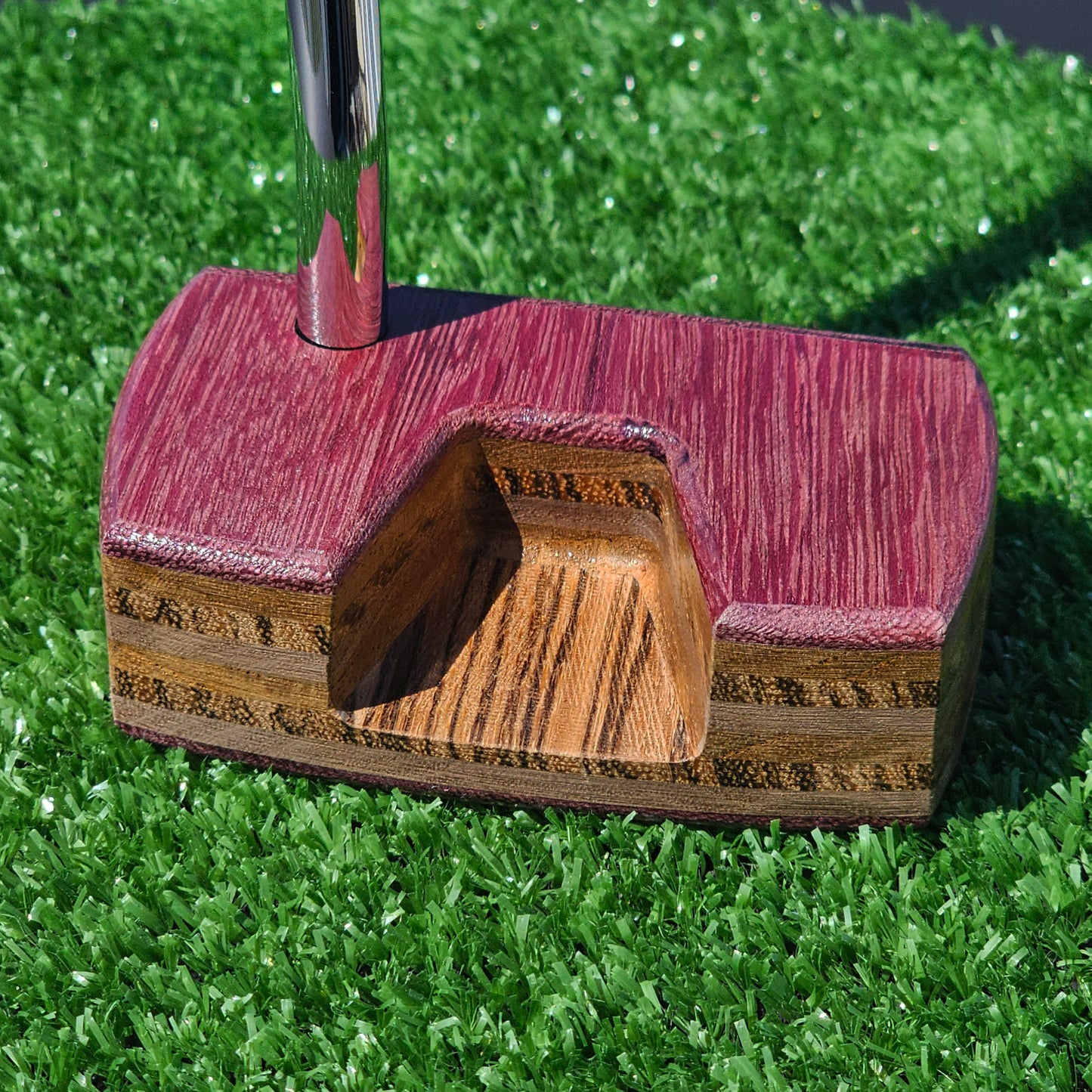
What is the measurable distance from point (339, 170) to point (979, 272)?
115 centimetres

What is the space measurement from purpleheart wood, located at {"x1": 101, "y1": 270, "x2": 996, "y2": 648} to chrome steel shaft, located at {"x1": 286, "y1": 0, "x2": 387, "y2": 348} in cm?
4

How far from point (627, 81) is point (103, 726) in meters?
1.53

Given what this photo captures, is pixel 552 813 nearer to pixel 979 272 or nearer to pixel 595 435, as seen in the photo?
pixel 595 435

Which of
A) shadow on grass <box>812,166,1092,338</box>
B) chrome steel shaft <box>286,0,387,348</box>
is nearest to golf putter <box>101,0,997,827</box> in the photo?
chrome steel shaft <box>286,0,387,348</box>

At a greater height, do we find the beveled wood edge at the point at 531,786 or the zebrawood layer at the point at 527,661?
the zebrawood layer at the point at 527,661

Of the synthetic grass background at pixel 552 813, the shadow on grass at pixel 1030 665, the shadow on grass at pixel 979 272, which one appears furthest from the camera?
the shadow on grass at pixel 979 272

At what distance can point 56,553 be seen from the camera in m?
1.82

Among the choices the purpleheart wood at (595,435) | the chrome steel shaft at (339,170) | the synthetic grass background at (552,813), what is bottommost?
the synthetic grass background at (552,813)

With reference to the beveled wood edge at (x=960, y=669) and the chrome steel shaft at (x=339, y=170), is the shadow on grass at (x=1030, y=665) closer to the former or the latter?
the beveled wood edge at (x=960, y=669)

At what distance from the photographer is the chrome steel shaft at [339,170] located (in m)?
1.45

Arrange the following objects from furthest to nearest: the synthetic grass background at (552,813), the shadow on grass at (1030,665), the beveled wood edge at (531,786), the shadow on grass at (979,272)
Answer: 1. the shadow on grass at (979,272)
2. the shadow on grass at (1030,665)
3. the beveled wood edge at (531,786)
4. the synthetic grass background at (552,813)

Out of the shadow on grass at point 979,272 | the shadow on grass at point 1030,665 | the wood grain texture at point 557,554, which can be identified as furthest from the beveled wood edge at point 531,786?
the shadow on grass at point 979,272

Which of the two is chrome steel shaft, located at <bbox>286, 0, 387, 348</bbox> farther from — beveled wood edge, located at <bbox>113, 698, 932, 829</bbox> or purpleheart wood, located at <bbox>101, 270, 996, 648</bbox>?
beveled wood edge, located at <bbox>113, 698, 932, 829</bbox>

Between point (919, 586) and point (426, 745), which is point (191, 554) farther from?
point (919, 586)
